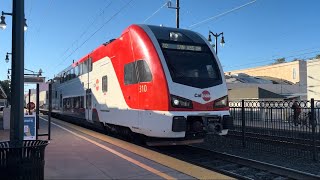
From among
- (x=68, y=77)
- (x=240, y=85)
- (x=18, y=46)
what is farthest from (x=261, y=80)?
(x=18, y=46)

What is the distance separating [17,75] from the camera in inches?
235

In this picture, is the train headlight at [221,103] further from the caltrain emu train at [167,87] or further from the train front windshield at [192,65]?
the train front windshield at [192,65]

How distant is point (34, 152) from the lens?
562 centimetres

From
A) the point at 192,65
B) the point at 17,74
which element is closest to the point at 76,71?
the point at 192,65

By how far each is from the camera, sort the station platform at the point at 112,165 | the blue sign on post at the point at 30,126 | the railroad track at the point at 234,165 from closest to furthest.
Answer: the station platform at the point at 112,165
the railroad track at the point at 234,165
the blue sign on post at the point at 30,126

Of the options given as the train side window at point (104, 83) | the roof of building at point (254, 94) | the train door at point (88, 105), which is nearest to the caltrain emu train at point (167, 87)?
the train side window at point (104, 83)

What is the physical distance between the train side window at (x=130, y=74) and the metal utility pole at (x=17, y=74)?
576 centimetres

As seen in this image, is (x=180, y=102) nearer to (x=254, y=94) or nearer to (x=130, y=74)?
(x=130, y=74)

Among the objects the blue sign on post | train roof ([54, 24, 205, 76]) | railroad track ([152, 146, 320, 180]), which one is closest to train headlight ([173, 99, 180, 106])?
railroad track ([152, 146, 320, 180])

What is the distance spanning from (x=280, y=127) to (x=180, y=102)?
3879 millimetres

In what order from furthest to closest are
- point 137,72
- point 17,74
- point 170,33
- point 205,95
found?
point 170,33 → point 137,72 → point 205,95 → point 17,74

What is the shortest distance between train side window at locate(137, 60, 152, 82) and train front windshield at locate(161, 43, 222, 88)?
580mm

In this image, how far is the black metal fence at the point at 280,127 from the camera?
445 inches

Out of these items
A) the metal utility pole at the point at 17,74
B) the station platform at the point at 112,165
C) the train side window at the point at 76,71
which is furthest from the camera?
the train side window at the point at 76,71
